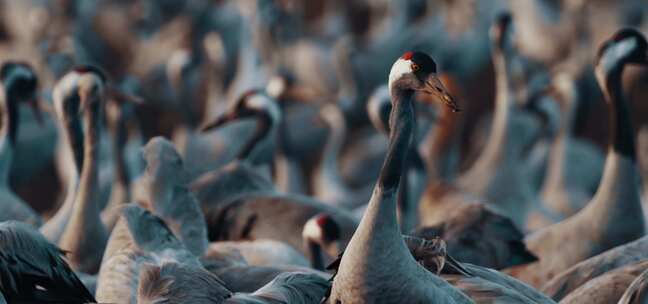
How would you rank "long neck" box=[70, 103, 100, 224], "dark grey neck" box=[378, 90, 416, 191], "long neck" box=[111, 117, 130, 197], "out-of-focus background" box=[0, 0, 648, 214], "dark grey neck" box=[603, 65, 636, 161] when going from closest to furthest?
"dark grey neck" box=[378, 90, 416, 191] → "long neck" box=[70, 103, 100, 224] → "dark grey neck" box=[603, 65, 636, 161] → "long neck" box=[111, 117, 130, 197] → "out-of-focus background" box=[0, 0, 648, 214]

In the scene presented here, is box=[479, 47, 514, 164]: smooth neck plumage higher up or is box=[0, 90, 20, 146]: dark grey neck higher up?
box=[0, 90, 20, 146]: dark grey neck

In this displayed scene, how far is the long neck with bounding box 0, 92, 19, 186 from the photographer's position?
25.6 feet

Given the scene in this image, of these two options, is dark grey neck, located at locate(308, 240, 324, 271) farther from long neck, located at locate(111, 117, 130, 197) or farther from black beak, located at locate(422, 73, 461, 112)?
long neck, located at locate(111, 117, 130, 197)

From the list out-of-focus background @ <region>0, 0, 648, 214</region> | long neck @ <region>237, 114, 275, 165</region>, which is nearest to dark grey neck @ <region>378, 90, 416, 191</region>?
long neck @ <region>237, 114, 275, 165</region>

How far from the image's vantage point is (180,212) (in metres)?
6.64

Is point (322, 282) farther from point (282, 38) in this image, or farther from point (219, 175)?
point (282, 38)

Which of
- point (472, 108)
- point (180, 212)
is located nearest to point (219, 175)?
point (180, 212)

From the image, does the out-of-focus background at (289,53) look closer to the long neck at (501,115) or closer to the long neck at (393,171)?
the long neck at (501,115)

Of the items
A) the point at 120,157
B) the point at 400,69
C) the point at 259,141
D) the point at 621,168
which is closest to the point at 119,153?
the point at 120,157

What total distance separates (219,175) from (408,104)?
3.51m

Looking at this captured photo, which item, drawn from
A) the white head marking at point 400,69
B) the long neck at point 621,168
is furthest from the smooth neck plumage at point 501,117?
the white head marking at point 400,69

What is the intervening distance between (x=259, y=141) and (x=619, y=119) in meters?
3.03

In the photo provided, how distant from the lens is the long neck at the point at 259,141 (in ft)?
31.5

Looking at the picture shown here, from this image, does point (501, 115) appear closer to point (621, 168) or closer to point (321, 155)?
point (321, 155)
